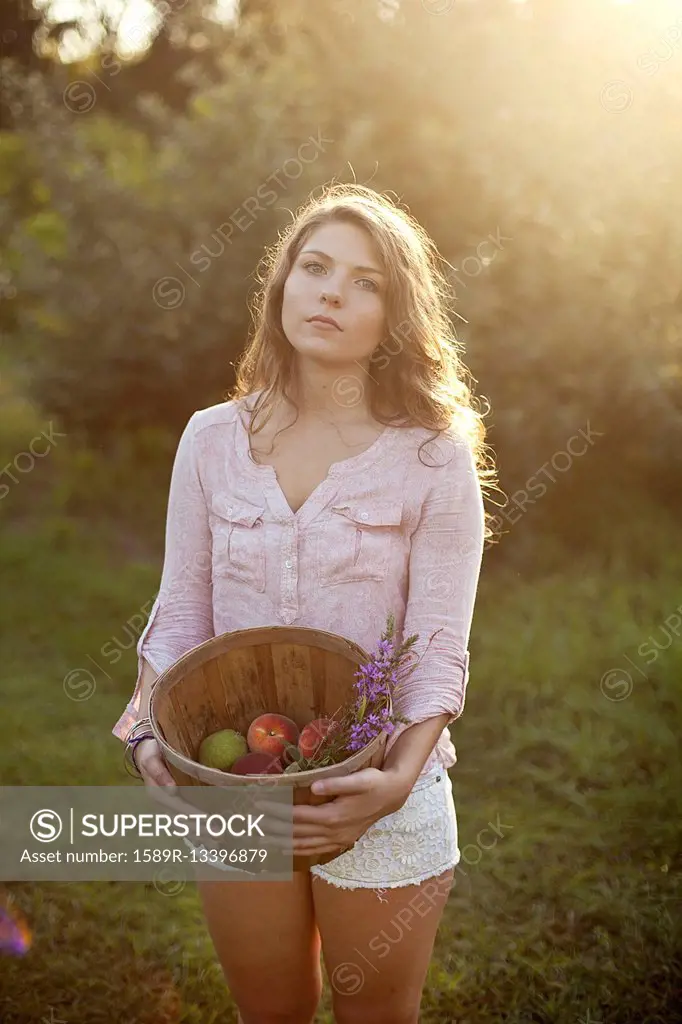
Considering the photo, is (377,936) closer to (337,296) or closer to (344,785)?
(344,785)

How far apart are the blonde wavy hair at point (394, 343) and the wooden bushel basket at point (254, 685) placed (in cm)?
53

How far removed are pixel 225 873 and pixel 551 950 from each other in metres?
2.02

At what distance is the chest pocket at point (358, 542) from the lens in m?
2.18

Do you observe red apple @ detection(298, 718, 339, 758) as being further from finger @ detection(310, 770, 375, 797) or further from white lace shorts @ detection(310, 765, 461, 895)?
white lace shorts @ detection(310, 765, 461, 895)

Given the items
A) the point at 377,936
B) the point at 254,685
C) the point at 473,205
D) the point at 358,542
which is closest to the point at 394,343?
the point at 358,542

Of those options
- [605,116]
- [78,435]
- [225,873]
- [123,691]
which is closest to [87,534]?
[78,435]

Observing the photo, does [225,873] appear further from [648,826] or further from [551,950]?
[648,826]

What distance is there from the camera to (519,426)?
5.96 m

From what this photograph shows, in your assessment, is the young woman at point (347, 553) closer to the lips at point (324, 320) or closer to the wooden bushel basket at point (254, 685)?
the lips at point (324, 320)

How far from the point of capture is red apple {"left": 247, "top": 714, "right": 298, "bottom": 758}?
2.06 meters

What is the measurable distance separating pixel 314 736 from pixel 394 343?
0.95m

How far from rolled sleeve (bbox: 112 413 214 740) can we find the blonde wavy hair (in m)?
0.19

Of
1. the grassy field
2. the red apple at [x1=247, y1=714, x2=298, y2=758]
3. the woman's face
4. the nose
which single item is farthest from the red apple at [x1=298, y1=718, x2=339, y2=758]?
the grassy field

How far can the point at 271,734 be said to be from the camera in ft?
6.83
